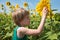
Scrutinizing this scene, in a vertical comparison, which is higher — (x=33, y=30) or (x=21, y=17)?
(x=21, y=17)

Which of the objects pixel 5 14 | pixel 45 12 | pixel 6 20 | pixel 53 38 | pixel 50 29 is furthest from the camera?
pixel 5 14

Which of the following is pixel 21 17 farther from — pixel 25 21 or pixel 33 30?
pixel 33 30

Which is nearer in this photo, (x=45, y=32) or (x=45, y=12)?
(x=45, y=12)

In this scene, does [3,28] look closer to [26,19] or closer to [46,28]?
[46,28]

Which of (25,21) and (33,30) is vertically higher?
(25,21)

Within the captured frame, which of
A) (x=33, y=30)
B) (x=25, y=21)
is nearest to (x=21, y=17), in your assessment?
(x=25, y=21)

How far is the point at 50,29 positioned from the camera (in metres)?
5.11

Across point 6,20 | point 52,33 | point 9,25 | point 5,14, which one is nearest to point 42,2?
point 52,33

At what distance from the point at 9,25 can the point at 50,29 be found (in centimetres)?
175

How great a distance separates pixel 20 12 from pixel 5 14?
4.12 meters

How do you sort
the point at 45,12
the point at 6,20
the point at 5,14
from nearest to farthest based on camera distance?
the point at 45,12
the point at 6,20
the point at 5,14

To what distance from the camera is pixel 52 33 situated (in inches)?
192

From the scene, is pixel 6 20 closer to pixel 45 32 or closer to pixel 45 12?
pixel 45 32

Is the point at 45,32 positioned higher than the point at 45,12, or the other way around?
the point at 45,12
